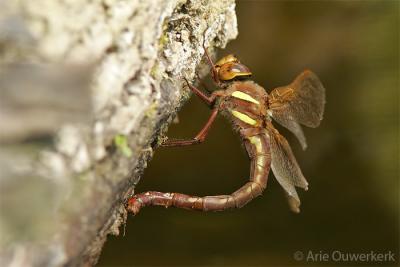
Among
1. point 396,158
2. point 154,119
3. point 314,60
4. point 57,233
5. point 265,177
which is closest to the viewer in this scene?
point 57,233

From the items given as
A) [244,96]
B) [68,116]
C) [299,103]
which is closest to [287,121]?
[299,103]

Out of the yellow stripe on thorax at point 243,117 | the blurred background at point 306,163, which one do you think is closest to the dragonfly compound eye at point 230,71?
the yellow stripe on thorax at point 243,117

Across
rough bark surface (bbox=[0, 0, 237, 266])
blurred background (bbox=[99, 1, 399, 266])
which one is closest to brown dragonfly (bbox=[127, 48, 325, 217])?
rough bark surface (bbox=[0, 0, 237, 266])

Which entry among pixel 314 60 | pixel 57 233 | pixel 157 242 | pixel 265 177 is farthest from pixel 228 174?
pixel 57 233

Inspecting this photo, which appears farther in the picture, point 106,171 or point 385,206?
point 385,206

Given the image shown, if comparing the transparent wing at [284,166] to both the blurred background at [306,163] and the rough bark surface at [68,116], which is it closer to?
the rough bark surface at [68,116]

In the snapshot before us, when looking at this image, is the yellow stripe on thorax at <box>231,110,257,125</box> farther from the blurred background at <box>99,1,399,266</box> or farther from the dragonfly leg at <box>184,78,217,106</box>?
the blurred background at <box>99,1,399,266</box>

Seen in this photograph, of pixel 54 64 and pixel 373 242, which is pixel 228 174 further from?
pixel 54 64
